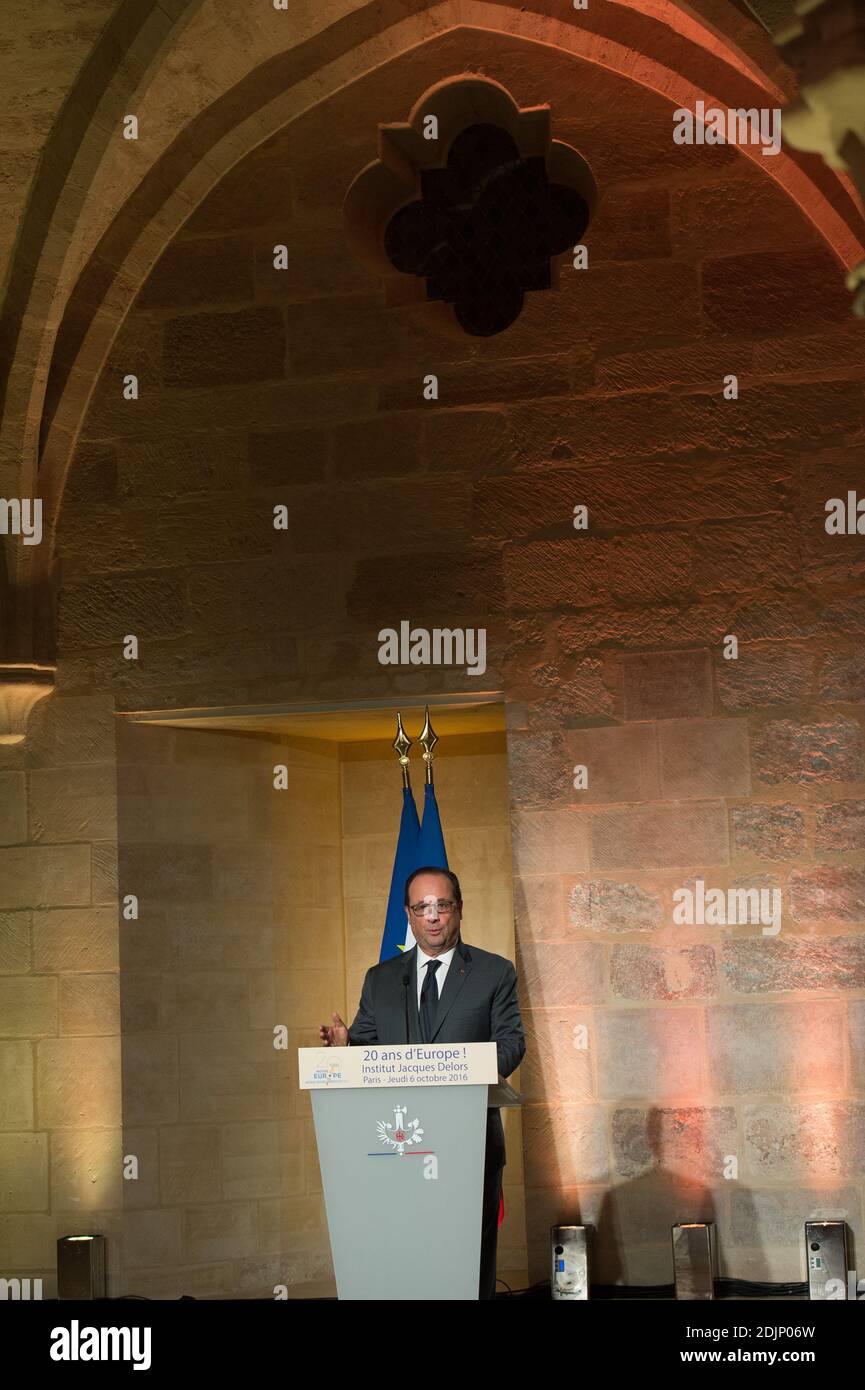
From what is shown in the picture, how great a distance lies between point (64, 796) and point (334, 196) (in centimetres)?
234

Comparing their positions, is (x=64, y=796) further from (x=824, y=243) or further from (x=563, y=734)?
(x=824, y=243)

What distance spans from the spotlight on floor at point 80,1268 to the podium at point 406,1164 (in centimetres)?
211

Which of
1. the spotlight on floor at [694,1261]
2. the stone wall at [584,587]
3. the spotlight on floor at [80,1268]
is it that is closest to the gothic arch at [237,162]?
the stone wall at [584,587]

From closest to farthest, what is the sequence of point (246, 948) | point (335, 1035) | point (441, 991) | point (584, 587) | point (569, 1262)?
1. point (335, 1035)
2. point (441, 991)
3. point (569, 1262)
4. point (584, 587)
5. point (246, 948)

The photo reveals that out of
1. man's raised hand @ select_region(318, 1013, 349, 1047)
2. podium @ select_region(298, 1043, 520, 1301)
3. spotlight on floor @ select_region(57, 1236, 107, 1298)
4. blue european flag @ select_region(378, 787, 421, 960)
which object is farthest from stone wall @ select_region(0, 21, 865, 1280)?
podium @ select_region(298, 1043, 520, 1301)

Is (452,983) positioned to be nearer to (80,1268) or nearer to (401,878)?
(401,878)

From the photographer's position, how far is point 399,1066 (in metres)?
3.99

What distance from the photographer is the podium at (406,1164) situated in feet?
13.0

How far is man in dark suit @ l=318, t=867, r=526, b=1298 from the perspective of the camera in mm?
4535

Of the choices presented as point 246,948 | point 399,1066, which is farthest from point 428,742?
point 399,1066

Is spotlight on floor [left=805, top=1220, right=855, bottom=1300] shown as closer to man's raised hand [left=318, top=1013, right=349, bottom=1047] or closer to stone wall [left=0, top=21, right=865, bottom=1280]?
stone wall [left=0, top=21, right=865, bottom=1280]

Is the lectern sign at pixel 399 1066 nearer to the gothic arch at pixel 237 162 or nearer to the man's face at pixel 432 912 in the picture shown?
the man's face at pixel 432 912

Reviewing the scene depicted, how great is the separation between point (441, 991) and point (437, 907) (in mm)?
257

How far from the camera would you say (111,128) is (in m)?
5.73
